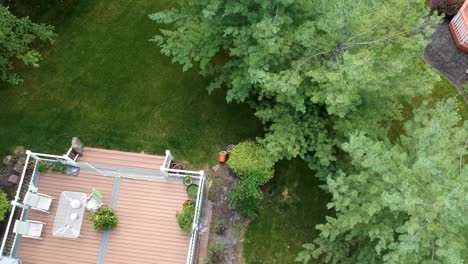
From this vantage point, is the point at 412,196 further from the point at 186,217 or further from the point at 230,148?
the point at 230,148

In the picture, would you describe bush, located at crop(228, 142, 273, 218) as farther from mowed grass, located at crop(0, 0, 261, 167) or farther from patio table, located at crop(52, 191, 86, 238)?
patio table, located at crop(52, 191, 86, 238)

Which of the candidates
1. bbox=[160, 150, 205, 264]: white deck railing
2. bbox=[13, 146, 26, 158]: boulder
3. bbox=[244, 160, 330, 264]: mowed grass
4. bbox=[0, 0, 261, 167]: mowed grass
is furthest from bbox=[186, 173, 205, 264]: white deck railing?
bbox=[13, 146, 26, 158]: boulder

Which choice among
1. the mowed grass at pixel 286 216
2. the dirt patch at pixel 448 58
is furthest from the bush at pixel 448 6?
the mowed grass at pixel 286 216

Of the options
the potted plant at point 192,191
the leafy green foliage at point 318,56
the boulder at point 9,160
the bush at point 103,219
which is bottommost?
the bush at point 103,219

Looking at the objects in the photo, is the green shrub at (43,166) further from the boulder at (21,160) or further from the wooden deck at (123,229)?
the boulder at (21,160)

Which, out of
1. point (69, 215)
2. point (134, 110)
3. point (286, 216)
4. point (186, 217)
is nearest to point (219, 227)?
point (186, 217)
